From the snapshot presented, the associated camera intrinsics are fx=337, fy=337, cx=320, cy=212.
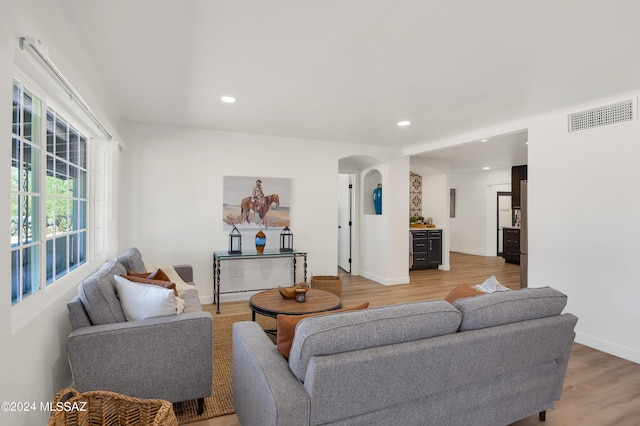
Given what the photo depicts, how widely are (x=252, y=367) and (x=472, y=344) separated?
105 cm

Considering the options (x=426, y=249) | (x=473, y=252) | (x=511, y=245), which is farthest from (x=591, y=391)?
(x=473, y=252)

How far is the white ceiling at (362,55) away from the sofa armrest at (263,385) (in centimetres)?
177

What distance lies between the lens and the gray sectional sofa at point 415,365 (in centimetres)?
136

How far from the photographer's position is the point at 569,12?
180 cm

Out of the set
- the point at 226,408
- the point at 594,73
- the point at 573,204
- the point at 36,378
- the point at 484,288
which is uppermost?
the point at 594,73

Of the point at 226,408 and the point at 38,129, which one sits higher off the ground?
the point at 38,129

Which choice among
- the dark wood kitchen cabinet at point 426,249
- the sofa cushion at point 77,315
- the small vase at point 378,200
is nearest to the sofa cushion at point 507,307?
the sofa cushion at point 77,315

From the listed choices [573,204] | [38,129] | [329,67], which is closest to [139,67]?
[38,129]

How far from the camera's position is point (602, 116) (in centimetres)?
321

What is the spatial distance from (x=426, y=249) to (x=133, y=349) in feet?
21.0

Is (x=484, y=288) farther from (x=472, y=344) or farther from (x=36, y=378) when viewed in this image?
(x=36, y=378)

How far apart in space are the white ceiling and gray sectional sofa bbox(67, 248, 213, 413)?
1569 mm

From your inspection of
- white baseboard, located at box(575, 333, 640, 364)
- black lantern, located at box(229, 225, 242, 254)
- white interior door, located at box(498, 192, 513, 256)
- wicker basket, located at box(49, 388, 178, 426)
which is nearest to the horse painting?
black lantern, located at box(229, 225, 242, 254)

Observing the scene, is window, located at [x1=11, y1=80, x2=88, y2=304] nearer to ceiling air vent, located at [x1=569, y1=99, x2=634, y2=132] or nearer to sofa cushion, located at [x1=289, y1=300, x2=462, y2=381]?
sofa cushion, located at [x1=289, y1=300, x2=462, y2=381]
